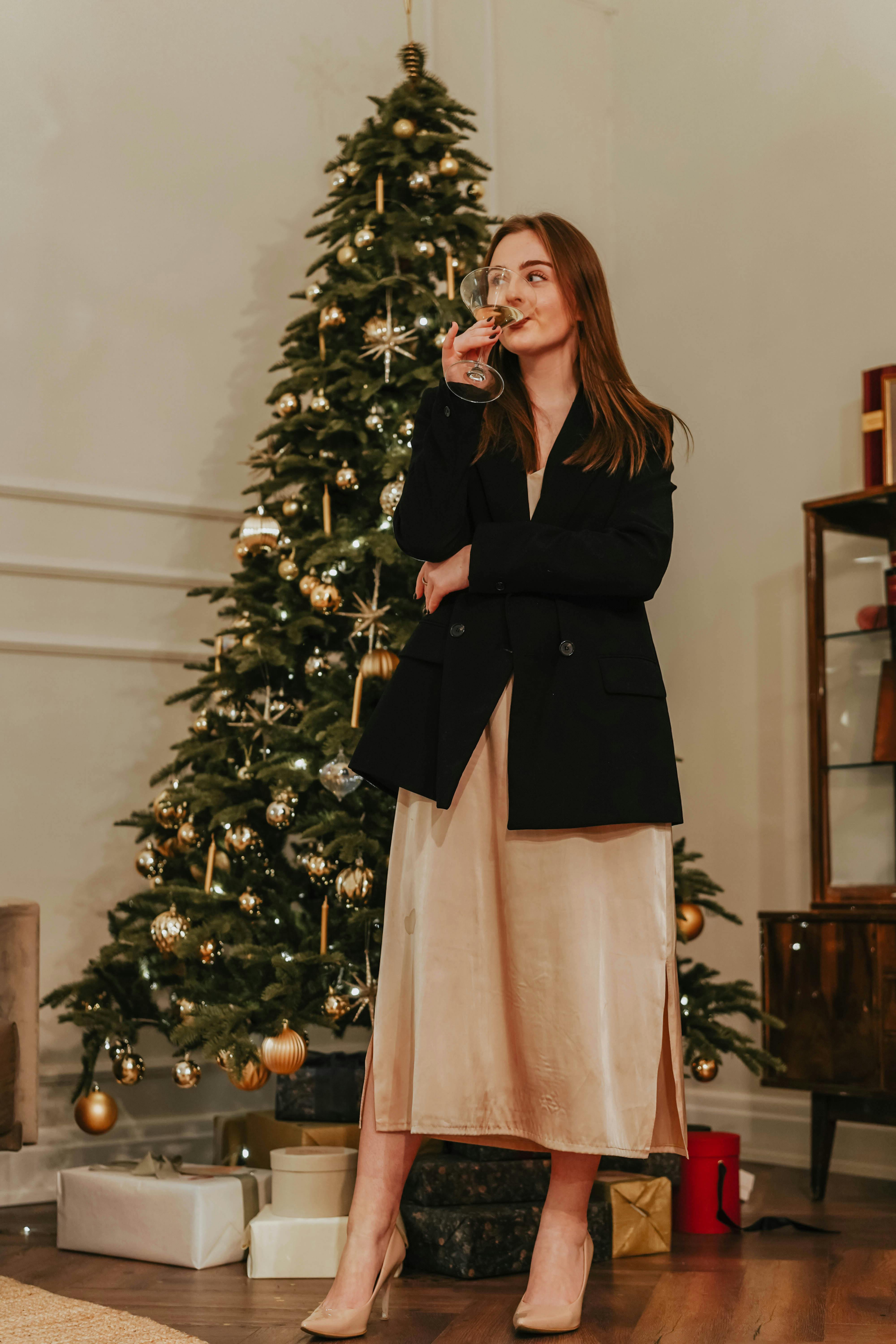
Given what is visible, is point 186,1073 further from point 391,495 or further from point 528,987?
point 391,495

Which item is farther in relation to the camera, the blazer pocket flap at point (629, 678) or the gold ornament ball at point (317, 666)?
the gold ornament ball at point (317, 666)

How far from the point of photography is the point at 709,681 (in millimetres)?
4312

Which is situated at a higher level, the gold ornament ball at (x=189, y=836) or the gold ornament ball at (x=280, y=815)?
the gold ornament ball at (x=280, y=815)

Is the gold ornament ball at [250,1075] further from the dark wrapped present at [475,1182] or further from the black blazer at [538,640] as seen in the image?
the black blazer at [538,640]

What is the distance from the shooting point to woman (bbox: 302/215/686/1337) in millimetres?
1975

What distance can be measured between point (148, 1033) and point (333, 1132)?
2.90ft

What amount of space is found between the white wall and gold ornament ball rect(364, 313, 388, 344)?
3.12 feet

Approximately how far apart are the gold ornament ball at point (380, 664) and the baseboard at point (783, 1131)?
1.44 metres

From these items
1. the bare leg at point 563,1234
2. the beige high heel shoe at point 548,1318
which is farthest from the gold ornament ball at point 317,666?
the beige high heel shoe at point 548,1318

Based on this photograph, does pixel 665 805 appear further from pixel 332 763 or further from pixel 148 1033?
pixel 148 1033

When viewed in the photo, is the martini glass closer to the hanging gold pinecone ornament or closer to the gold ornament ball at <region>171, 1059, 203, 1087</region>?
the hanging gold pinecone ornament

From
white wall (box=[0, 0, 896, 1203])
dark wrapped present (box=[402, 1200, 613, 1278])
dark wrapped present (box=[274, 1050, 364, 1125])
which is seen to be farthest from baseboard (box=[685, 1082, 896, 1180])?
dark wrapped present (box=[402, 1200, 613, 1278])

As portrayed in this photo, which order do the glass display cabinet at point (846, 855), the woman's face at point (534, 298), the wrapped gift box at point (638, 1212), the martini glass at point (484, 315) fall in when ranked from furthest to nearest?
the glass display cabinet at point (846, 855) < the wrapped gift box at point (638, 1212) < the woman's face at point (534, 298) < the martini glass at point (484, 315)

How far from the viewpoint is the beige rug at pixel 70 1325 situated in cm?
194
